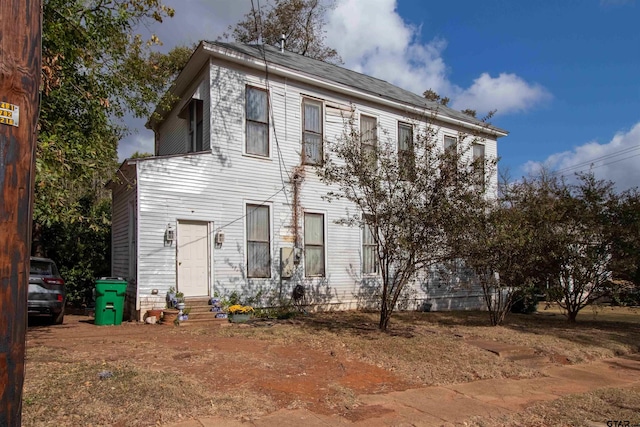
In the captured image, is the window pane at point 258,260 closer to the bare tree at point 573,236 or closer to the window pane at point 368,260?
the window pane at point 368,260

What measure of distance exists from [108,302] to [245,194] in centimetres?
421

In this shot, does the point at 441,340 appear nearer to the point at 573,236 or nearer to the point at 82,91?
the point at 573,236

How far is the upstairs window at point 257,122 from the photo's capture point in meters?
12.6

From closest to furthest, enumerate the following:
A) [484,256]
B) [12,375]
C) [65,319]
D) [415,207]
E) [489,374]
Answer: [12,375], [489,374], [415,207], [484,256], [65,319]

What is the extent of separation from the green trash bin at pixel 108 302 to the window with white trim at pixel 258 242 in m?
3.23

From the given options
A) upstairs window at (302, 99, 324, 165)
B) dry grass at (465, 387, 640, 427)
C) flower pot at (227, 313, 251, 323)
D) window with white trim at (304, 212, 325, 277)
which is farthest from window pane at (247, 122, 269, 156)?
dry grass at (465, 387, 640, 427)

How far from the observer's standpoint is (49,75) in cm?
670

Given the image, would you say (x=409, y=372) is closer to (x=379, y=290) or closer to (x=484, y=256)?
(x=484, y=256)

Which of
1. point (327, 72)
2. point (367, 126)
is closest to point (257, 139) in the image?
point (367, 126)

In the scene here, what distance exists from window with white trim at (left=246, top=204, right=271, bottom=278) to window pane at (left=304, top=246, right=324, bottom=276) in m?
1.28

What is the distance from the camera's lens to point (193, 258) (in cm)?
1152

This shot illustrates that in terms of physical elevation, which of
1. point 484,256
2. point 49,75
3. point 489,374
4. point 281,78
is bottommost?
point 489,374

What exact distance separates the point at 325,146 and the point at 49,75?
8.09 m

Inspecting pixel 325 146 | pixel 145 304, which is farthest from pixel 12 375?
pixel 325 146
